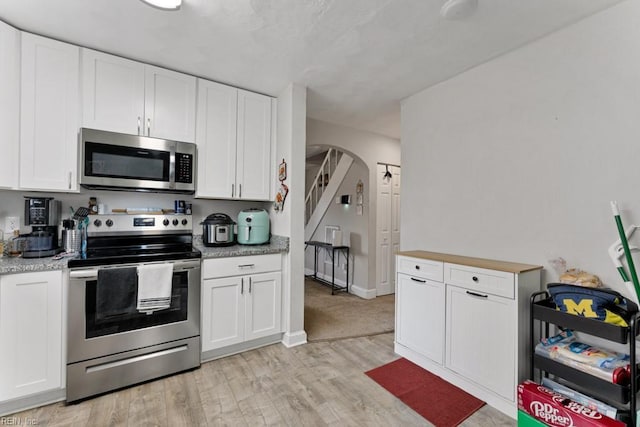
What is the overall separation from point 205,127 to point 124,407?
7.29 feet

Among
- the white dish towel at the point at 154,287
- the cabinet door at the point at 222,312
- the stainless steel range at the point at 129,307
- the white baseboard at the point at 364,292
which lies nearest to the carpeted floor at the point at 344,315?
→ the white baseboard at the point at 364,292

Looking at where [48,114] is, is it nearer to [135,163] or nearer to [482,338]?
[135,163]

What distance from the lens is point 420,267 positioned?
2400 mm

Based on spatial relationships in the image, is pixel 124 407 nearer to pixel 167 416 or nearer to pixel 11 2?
pixel 167 416

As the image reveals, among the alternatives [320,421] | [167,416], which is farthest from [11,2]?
[320,421]

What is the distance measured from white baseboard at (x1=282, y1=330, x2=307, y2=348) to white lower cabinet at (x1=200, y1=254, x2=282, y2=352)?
0.12 meters

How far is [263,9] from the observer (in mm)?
1745

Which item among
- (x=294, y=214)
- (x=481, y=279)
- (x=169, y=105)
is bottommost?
(x=481, y=279)

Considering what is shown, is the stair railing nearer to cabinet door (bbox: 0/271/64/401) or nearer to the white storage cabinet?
the white storage cabinet

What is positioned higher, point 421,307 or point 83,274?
point 83,274

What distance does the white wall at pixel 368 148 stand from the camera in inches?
155

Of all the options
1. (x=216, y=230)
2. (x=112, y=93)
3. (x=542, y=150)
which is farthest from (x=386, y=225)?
(x=112, y=93)

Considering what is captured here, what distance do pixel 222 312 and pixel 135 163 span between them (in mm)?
1444

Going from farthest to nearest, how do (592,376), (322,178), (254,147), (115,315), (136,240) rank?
(322,178), (254,147), (136,240), (115,315), (592,376)
